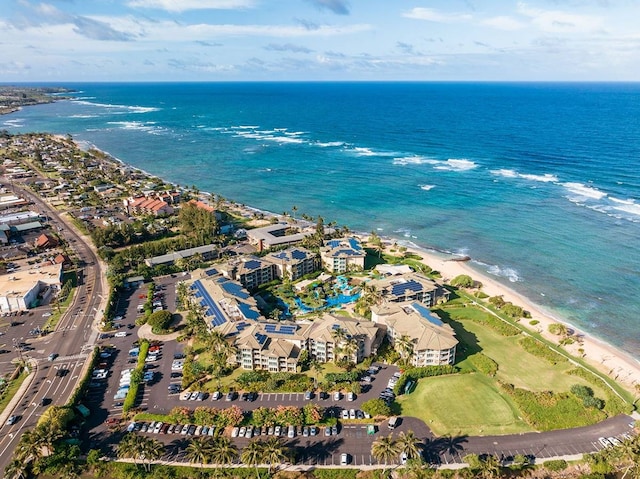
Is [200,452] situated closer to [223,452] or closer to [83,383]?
[223,452]

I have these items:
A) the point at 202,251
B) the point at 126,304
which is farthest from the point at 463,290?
the point at 126,304

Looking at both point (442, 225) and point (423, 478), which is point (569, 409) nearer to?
point (423, 478)

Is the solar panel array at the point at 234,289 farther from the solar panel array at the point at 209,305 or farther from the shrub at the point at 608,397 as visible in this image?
the shrub at the point at 608,397

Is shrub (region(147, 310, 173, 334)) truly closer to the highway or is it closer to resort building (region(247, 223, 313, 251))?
the highway

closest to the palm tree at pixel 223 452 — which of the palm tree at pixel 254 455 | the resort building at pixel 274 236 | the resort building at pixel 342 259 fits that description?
the palm tree at pixel 254 455

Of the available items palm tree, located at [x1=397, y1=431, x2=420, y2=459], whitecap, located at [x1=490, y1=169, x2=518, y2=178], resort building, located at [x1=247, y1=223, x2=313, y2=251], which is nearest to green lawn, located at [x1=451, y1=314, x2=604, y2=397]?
palm tree, located at [x1=397, y1=431, x2=420, y2=459]

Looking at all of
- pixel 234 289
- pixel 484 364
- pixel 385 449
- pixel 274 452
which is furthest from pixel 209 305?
pixel 484 364

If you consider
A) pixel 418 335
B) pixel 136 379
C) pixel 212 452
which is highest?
pixel 418 335
